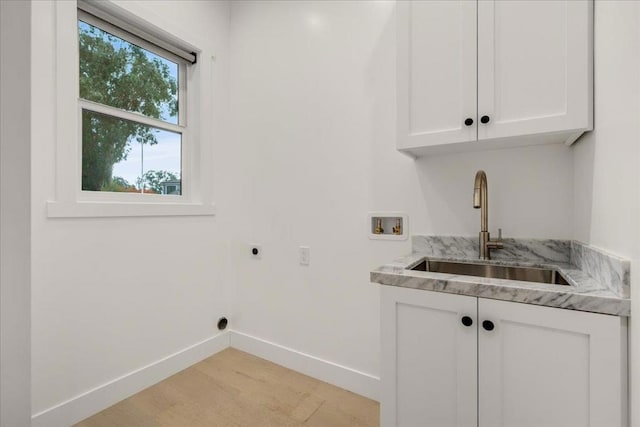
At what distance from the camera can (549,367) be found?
100 centimetres

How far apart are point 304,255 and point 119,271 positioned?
110cm

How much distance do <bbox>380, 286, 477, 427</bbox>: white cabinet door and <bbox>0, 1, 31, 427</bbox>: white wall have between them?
1068mm

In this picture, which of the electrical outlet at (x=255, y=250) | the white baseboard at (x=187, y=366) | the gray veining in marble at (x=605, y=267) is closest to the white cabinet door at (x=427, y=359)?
the gray veining in marble at (x=605, y=267)

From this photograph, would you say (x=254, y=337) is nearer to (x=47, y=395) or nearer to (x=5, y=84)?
(x=47, y=395)

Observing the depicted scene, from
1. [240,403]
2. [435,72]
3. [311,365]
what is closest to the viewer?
[435,72]

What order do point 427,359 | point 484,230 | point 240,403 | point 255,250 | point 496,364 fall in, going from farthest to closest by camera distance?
1. point 255,250
2. point 240,403
3. point 484,230
4. point 427,359
5. point 496,364

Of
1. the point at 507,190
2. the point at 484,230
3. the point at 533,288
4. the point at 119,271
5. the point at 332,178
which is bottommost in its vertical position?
the point at 119,271

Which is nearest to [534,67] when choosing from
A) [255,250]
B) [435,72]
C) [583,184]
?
[435,72]

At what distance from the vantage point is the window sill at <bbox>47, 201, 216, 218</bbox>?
1.59 m

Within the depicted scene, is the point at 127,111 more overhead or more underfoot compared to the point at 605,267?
more overhead

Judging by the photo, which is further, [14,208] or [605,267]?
[605,267]

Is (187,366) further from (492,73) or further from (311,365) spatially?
(492,73)

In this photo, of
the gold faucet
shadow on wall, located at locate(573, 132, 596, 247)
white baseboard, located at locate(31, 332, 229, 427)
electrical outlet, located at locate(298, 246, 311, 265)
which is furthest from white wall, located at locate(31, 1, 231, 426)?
shadow on wall, located at locate(573, 132, 596, 247)

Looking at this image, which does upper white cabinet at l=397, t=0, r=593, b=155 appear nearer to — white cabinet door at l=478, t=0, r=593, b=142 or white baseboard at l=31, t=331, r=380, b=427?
white cabinet door at l=478, t=0, r=593, b=142
